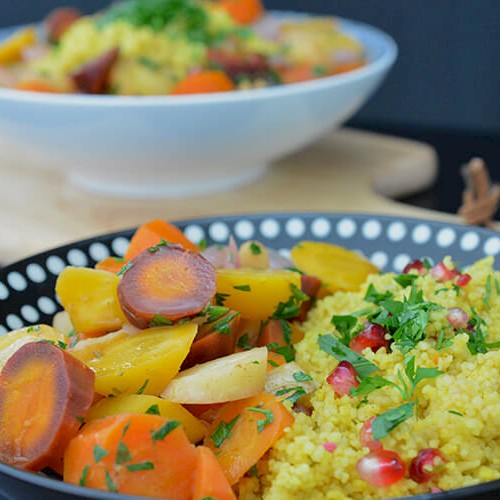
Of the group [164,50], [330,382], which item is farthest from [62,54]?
[330,382]

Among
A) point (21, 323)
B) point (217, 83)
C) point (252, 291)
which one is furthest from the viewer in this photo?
point (217, 83)

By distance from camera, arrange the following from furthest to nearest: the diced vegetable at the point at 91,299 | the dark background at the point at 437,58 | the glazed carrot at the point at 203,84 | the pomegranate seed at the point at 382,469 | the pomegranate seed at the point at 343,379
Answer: the dark background at the point at 437,58, the glazed carrot at the point at 203,84, the diced vegetable at the point at 91,299, the pomegranate seed at the point at 343,379, the pomegranate seed at the point at 382,469

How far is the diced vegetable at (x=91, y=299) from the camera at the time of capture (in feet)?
3.72

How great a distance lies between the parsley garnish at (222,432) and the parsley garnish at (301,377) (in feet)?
0.31

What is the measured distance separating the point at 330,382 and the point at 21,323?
1.80 feet

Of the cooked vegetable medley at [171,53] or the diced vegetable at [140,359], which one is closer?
the diced vegetable at [140,359]

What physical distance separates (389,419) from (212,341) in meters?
0.26

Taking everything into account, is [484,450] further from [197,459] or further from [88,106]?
[88,106]

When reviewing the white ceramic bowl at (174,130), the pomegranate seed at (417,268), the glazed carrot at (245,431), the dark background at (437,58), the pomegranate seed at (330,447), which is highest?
the pomegranate seed at (330,447)

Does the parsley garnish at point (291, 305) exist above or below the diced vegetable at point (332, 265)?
above

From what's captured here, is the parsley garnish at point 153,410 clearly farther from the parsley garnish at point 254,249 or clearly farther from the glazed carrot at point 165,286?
the parsley garnish at point 254,249

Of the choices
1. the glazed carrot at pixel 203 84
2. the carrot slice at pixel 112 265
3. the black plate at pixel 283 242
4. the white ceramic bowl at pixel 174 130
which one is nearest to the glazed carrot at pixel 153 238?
the carrot slice at pixel 112 265

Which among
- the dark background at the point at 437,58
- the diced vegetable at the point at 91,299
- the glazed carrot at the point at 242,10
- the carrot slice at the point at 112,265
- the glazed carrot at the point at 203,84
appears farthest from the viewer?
the dark background at the point at 437,58

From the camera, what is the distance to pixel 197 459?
3.07 ft
